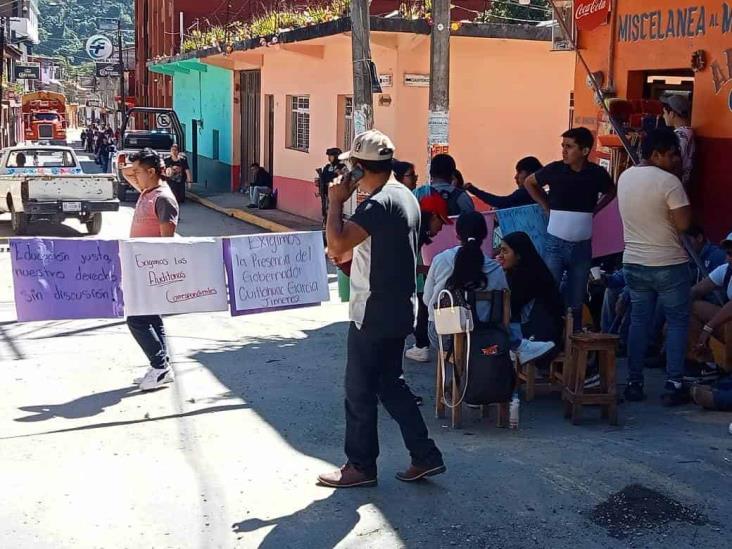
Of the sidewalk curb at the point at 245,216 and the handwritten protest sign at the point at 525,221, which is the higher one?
the handwritten protest sign at the point at 525,221

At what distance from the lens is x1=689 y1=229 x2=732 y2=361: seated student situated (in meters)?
6.36

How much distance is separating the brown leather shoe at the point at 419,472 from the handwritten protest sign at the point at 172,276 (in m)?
2.39

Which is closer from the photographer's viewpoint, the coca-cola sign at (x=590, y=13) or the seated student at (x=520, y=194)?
the seated student at (x=520, y=194)

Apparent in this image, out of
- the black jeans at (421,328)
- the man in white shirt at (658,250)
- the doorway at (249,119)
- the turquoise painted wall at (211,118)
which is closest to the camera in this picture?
the man in white shirt at (658,250)

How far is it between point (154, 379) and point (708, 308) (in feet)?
13.1

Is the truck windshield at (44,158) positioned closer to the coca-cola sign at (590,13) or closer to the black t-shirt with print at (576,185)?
the coca-cola sign at (590,13)

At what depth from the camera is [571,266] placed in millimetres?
7117

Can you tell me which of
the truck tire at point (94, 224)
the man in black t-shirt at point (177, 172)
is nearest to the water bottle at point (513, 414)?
the truck tire at point (94, 224)

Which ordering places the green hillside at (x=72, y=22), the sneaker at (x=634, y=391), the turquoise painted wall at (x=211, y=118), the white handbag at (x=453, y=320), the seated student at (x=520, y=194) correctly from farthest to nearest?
the green hillside at (x=72, y=22) < the turquoise painted wall at (x=211, y=118) < the seated student at (x=520, y=194) < the sneaker at (x=634, y=391) < the white handbag at (x=453, y=320)

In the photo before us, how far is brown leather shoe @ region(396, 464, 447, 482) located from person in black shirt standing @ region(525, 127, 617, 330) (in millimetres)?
2735

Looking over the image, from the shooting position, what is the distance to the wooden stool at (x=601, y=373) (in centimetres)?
589

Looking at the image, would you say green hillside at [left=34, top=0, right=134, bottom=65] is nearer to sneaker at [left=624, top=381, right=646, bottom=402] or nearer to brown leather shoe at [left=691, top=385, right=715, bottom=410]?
sneaker at [left=624, top=381, right=646, bottom=402]

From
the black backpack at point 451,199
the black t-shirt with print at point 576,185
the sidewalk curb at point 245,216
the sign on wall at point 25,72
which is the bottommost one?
the sidewalk curb at point 245,216

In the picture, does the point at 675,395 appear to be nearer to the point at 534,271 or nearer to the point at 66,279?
the point at 534,271
